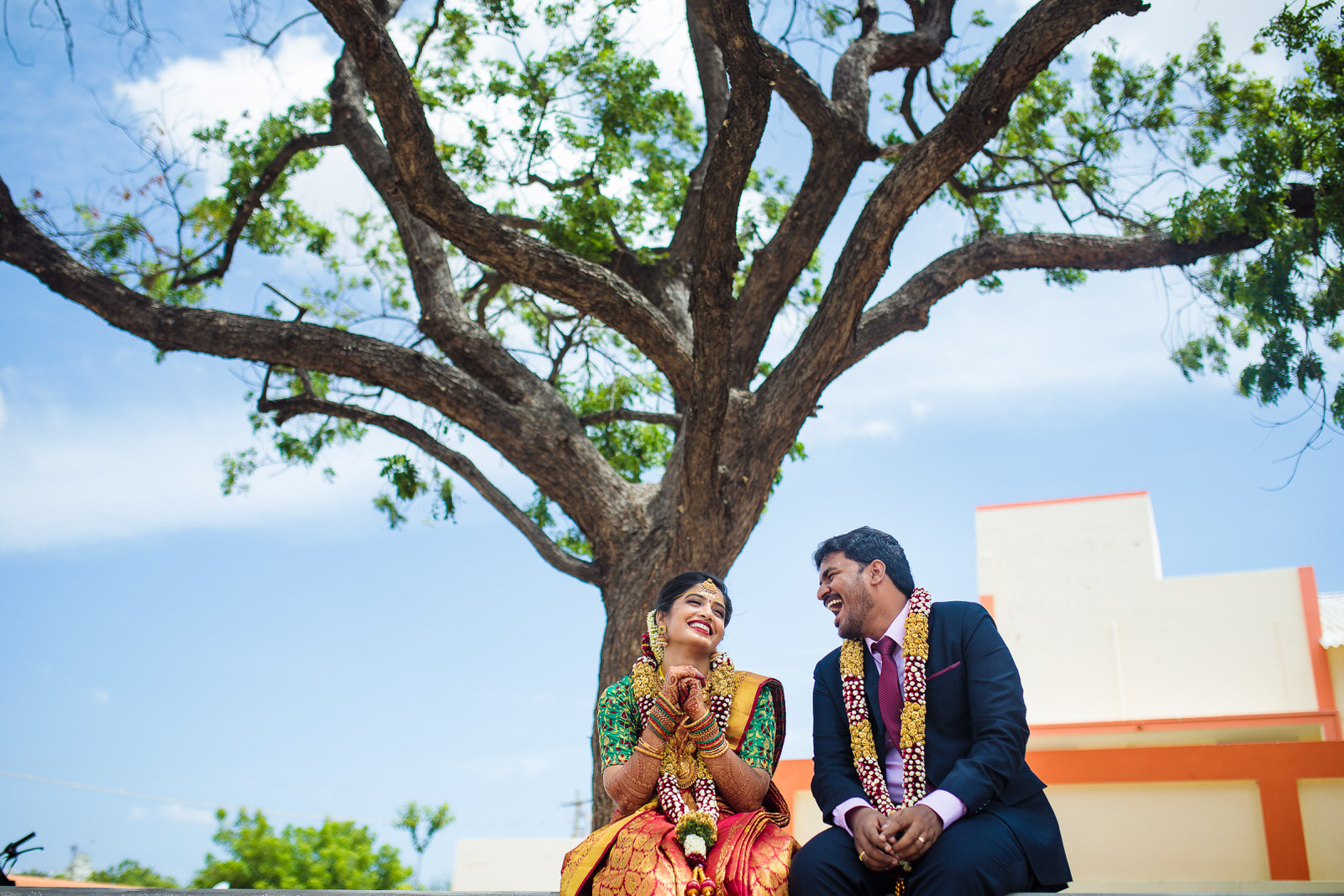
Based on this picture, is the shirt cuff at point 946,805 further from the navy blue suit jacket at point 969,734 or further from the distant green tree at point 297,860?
the distant green tree at point 297,860

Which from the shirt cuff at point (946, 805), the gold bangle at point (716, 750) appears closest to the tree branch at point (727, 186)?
the gold bangle at point (716, 750)

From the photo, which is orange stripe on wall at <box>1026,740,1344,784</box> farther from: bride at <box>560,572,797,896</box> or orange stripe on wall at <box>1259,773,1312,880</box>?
bride at <box>560,572,797,896</box>

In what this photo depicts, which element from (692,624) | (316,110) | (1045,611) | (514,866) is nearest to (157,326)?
(316,110)

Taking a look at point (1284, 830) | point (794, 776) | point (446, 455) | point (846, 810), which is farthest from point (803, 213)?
point (1284, 830)

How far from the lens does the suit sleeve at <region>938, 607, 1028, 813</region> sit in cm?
284

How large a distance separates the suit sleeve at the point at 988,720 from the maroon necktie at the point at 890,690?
0.71 ft

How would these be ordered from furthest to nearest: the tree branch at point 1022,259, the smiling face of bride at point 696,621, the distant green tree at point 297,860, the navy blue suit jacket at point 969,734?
the distant green tree at point 297,860, the tree branch at point 1022,259, the smiling face of bride at point 696,621, the navy blue suit jacket at point 969,734

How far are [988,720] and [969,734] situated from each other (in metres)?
0.16

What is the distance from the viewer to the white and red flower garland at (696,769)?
2996 millimetres

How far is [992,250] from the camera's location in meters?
6.71

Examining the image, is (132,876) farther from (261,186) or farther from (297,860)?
(261,186)

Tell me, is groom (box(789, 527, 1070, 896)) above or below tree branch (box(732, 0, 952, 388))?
below

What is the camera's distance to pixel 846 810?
9.71ft

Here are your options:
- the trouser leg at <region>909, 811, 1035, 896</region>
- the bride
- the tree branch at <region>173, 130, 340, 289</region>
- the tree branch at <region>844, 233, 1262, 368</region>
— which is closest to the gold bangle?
the bride
